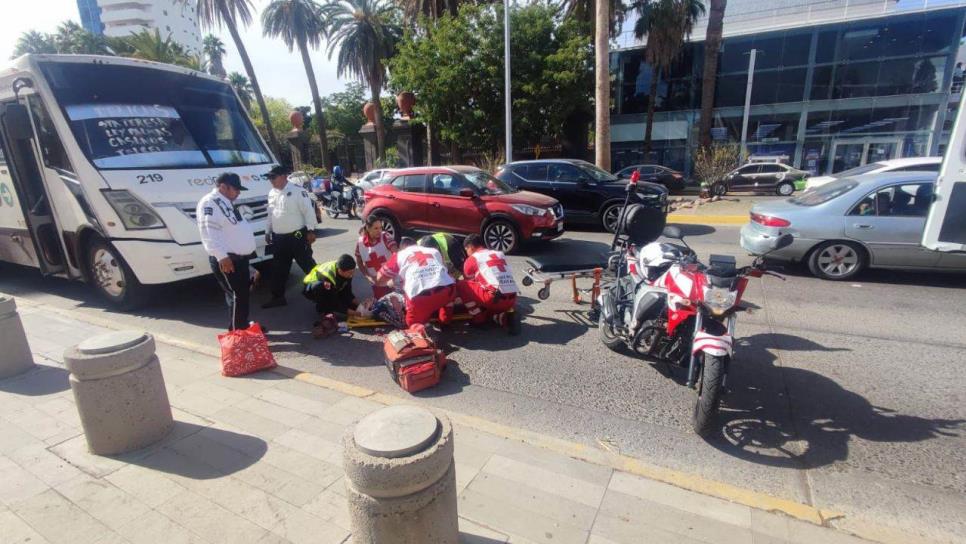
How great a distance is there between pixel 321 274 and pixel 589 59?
64.6ft

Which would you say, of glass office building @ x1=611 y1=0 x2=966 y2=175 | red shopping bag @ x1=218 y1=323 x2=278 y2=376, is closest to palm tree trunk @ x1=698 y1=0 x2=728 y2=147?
glass office building @ x1=611 y1=0 x2=966 y2=175

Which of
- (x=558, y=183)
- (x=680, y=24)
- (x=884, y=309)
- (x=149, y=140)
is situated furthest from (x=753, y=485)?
(x=680, y=24)

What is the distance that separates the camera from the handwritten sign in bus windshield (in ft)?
18.4

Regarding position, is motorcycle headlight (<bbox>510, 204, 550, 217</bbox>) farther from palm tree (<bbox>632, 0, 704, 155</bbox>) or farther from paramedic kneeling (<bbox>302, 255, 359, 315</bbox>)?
palm tree (<bbox>632, 0, 704, 155</bbox>)

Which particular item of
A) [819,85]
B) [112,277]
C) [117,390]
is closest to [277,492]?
[117,390]

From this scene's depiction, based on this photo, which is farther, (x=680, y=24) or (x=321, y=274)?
(x=680, y=24)

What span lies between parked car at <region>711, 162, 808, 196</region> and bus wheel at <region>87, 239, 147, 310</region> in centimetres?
2116

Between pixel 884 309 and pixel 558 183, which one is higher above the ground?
pixel 558 183

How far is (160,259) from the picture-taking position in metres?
5.58

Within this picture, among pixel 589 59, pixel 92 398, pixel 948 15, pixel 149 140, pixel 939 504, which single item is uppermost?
pixel 948 15

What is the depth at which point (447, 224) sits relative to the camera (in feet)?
31.9

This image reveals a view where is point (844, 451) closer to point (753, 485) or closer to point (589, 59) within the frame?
point (753, 485)

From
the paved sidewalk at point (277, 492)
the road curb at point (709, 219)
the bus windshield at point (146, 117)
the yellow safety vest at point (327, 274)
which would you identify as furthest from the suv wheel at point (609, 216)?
the paved sidewalk at point (277, 492)

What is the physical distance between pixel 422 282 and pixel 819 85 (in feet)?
99.5
